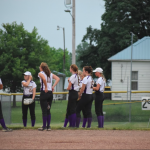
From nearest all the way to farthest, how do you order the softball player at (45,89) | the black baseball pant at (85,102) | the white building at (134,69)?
the softball player at (45,89)
the black baseball pant at (85,102)
the white building at (134,69)

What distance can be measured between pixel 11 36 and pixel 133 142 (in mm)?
30656

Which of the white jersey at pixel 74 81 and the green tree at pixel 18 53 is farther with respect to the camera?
the green tree at pixel 18 53

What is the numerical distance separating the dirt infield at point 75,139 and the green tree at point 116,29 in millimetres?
31193

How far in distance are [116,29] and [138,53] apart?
715 centimetres

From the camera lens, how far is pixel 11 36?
3834 cm

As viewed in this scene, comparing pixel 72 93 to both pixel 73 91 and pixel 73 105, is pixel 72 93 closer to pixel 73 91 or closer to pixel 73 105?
pixel 73 91

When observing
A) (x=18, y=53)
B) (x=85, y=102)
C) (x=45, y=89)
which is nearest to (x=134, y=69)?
(x=18, y=53)

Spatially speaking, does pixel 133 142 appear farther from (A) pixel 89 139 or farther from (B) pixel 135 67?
(B) pixel 135 67

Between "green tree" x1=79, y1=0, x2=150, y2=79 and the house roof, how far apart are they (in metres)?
4.71

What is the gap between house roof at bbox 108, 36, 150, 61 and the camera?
116ft

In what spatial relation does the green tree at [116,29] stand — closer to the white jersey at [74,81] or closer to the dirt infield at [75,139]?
the white jersey at [74,81]

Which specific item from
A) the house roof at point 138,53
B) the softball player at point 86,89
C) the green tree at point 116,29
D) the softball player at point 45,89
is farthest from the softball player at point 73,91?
the green tree at point 116,29

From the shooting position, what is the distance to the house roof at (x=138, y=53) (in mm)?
35219

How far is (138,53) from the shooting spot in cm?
3572
